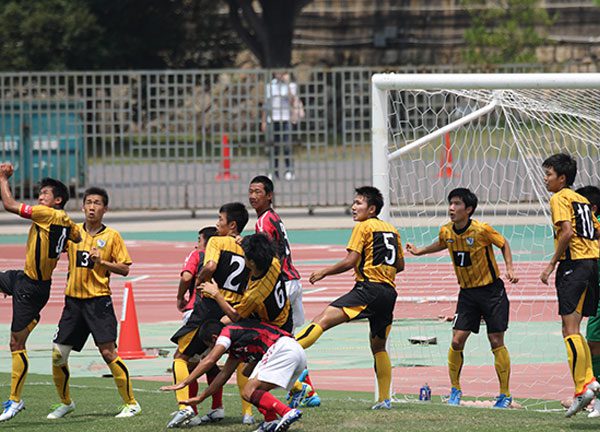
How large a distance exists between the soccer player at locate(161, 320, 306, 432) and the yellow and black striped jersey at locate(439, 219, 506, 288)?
2463 mm

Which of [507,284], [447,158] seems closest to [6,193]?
[507,284]

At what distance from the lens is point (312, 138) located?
29078 mm

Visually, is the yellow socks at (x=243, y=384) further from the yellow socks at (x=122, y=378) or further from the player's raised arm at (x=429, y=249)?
the player's raised arm at (x=429, y=249)

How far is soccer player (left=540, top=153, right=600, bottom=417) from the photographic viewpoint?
1036 centimetres

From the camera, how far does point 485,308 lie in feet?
36.6

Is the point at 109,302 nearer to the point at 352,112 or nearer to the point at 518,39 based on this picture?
the point at 352,112

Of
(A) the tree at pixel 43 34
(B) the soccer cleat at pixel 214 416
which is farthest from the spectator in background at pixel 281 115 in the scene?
(A) the tree at pixel 43 34

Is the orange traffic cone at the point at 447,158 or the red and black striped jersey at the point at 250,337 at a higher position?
the orange traffic cone at the point at 447,158

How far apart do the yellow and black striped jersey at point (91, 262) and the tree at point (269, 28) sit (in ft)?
131

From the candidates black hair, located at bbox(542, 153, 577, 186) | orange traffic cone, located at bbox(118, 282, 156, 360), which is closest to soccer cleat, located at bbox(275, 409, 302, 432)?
black hair, located at bbox(542, 153, 577, 186)

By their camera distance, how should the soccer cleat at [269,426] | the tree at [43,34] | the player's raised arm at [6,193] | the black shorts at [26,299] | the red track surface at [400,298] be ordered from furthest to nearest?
1. the tree at [43,34]
2. the red track surface at [400,298]
3. the black shorts at [26,299]
4. the player's raised arm at [6,193]
5. the soccer cleat at [269,426]

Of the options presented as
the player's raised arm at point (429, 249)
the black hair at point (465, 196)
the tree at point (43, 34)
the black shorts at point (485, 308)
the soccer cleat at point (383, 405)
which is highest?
the tree at point (43, 34)

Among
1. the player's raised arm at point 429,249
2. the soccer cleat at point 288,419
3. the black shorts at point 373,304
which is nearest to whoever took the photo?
the soccer cleat at point 288,419

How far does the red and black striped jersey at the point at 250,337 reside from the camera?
9.14 metres
